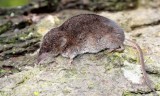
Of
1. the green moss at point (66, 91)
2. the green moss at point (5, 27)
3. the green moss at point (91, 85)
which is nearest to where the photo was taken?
the green moss at point (66, 91)

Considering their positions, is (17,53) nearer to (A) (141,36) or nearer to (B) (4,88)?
(B) (4,88)

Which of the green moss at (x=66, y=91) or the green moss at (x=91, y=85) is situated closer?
the green moss at (x=66, y=91)

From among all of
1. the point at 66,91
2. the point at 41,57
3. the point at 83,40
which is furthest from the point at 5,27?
the point at 66,91

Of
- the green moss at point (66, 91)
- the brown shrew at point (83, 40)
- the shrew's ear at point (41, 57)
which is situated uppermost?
the brown shrew at point (83, 40)

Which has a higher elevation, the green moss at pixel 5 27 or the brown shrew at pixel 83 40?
the brown shrew at pixel 83 40

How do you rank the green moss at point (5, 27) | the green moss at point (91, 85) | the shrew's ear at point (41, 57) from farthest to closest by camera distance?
the green moss at point (5, 27) < the shrew's ear at point (41, 57) < the green moss at point (91, 85)

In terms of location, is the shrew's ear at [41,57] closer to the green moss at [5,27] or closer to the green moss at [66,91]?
the green moss at [66,91]

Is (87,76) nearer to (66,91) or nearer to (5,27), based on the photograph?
(66,91)

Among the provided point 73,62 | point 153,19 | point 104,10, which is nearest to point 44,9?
point 104,10

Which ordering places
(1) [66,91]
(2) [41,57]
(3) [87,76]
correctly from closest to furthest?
(1) [66,91]
(3) [87,76]
(2) [41,57]

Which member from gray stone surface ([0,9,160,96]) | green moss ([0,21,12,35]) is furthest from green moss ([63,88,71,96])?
green moss ([0,21,12,35])

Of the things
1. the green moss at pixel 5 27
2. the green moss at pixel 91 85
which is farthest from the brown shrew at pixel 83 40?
the green moss at pixel 5 27
